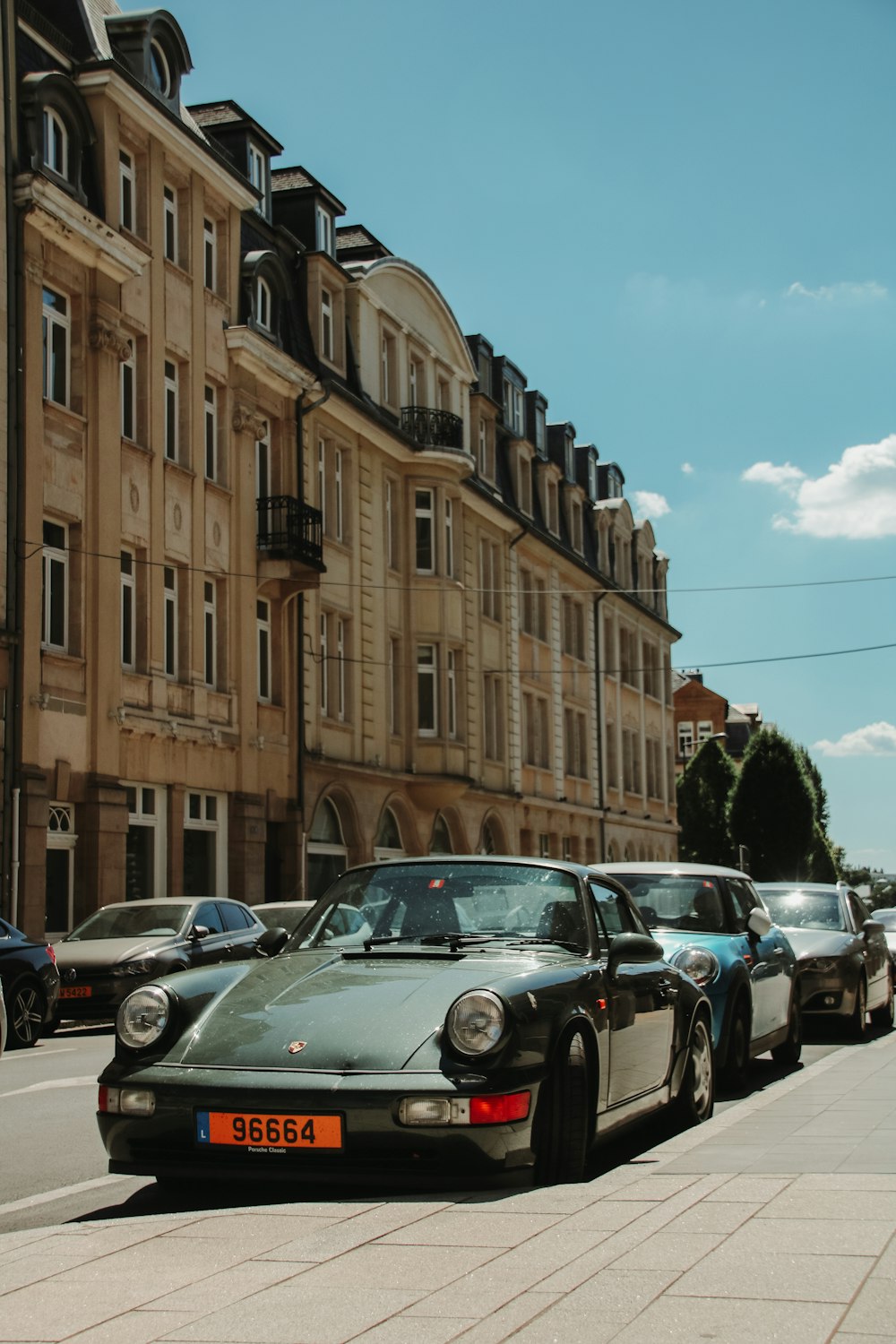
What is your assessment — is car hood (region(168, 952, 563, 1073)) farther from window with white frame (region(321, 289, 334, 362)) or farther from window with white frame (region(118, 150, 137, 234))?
window with white frame (region(321, 289, 334, 362))

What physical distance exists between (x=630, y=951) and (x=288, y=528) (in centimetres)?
2479

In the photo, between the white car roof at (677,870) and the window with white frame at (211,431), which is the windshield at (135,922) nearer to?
the white car roof at (677,870)

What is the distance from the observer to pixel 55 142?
26.2m

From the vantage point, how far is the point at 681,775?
88.2 metres

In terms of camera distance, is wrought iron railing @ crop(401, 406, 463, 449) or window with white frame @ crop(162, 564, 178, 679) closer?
window with white frame @ crop(162, 564, 178, 679)

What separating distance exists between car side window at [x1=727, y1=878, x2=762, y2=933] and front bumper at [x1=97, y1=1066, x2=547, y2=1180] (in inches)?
259

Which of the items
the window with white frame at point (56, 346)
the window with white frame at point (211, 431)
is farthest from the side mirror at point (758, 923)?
the window with white frame at point (211, 431)

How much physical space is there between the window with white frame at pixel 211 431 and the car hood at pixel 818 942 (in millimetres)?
16544

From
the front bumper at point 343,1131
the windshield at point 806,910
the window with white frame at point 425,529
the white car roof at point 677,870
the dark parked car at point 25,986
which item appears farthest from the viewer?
the window with white frame at point 425,529

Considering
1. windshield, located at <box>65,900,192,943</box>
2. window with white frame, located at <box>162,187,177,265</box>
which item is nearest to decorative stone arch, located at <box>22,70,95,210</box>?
window with white frame, located at <box>162,187,177,265</box>

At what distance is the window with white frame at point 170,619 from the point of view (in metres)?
28.5

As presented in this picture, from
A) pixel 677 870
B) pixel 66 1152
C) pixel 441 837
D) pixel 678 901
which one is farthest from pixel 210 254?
pixel 66 1152

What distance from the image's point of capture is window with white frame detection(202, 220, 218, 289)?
102 ft

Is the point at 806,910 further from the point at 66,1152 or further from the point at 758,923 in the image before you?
the point at 66,1152
